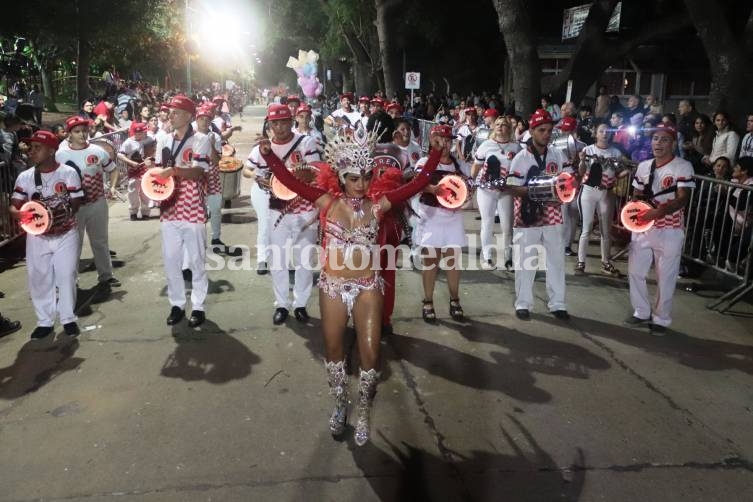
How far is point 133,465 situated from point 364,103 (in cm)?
1273

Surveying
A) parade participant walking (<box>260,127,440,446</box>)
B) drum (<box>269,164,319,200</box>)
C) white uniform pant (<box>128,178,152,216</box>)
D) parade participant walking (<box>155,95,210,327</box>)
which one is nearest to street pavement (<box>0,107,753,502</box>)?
parade participant walking (<box>260,127,440,446</box>)

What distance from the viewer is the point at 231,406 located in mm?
4930

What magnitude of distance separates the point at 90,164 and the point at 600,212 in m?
6.35

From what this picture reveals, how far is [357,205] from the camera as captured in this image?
14.4 feet

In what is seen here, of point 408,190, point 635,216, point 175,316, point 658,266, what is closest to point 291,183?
point 408,190

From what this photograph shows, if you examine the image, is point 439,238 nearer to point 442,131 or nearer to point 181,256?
point 442,131

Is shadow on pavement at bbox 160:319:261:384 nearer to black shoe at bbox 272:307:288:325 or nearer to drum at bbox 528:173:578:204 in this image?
black shoe at bbox 272:307:288:325

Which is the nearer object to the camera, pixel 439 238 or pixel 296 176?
pixel 296 176

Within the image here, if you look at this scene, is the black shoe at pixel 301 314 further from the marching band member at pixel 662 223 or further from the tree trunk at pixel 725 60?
the tree trunk at pixel 725 60

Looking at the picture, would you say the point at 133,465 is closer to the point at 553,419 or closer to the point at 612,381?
the point at 553,419

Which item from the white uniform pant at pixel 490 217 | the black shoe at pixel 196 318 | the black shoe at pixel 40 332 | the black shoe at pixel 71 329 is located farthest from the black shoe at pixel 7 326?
the white uniform pant at pixel 490 217

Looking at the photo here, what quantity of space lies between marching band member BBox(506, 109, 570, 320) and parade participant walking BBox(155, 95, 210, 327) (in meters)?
3.09

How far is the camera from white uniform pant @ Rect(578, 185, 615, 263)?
8516 millimetres

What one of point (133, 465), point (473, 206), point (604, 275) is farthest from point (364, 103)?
point (133, 465)
